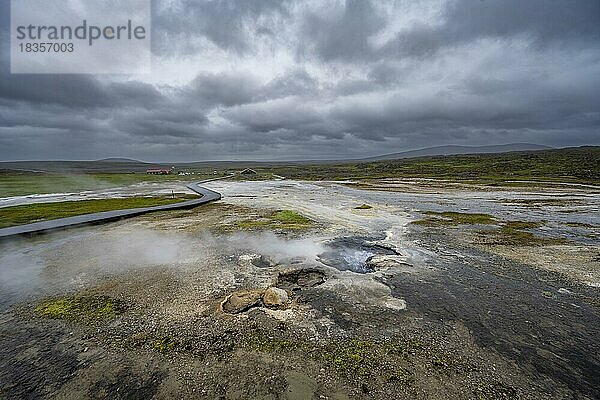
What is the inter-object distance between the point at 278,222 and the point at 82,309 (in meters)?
13.7

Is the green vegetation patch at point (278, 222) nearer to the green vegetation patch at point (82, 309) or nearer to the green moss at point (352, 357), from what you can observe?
the green vegetation patch at point (82, 309)

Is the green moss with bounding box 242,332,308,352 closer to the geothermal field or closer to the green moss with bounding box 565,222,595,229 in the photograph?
the geothermal field

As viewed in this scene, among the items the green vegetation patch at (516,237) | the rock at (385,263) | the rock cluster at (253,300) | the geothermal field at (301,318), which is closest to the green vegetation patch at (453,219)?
→ the green vegetation patch at (516,237)

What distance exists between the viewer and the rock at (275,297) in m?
8.71

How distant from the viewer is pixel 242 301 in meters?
8.83

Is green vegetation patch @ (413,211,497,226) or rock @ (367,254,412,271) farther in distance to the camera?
green vegetation patch @ (413,211,497,226)

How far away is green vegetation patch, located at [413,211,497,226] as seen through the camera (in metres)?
21.1

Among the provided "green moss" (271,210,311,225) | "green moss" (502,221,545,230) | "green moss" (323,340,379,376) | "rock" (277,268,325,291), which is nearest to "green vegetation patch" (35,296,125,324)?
"rock" (277,268,325,291)

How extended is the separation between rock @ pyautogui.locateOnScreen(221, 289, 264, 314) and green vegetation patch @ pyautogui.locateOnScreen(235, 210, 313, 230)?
10.2m

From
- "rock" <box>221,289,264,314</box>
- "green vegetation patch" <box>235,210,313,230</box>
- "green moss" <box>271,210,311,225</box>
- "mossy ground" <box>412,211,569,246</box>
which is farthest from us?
"green moss" <box>271,210,311,225</box>

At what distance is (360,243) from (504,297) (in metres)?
7.16

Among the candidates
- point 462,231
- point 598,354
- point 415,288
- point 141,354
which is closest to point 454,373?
point 598,354

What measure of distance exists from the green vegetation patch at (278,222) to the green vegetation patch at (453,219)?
25.5 feet

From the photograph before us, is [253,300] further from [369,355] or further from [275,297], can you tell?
[369,355]
